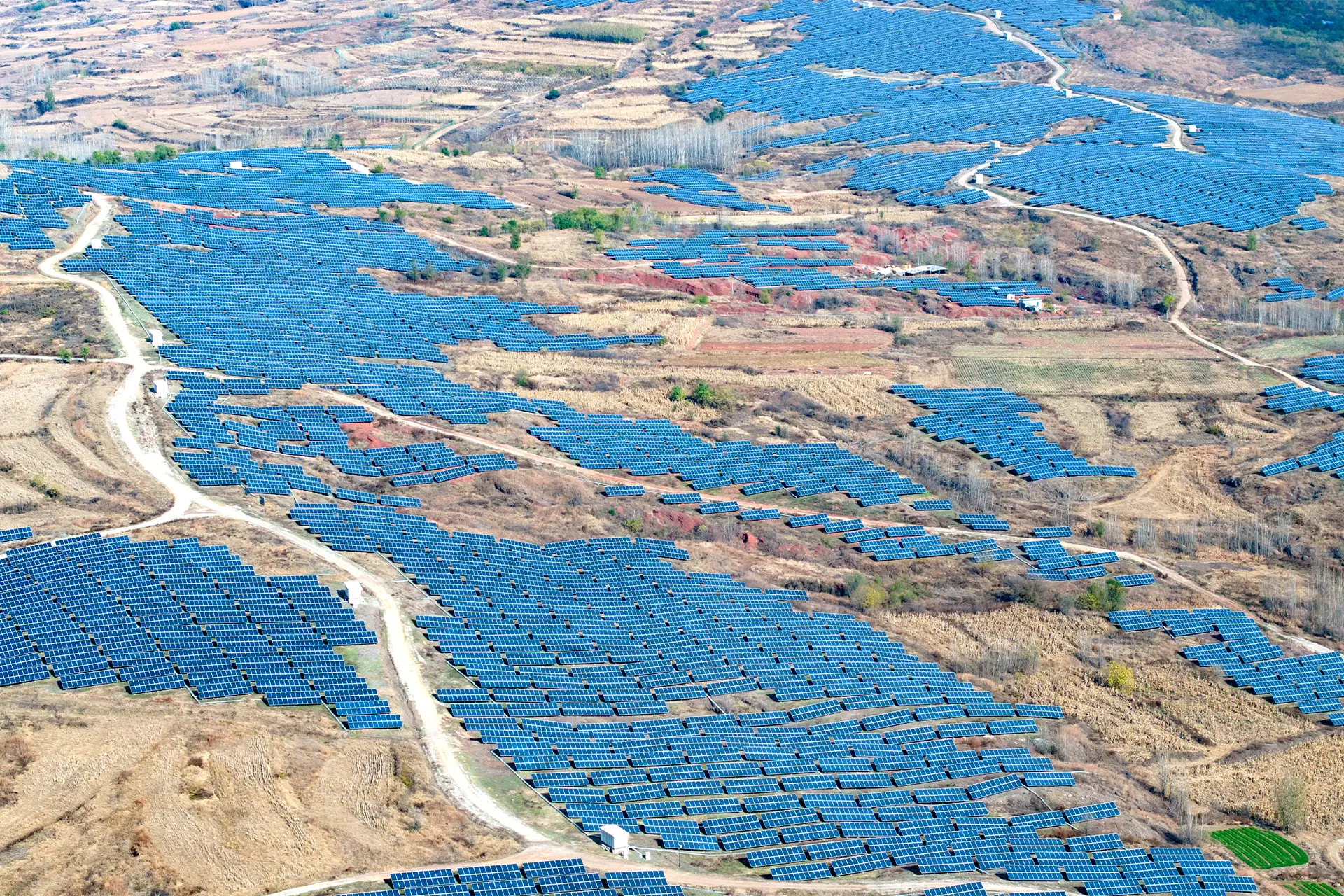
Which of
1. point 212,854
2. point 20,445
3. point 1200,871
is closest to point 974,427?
point 1200,871

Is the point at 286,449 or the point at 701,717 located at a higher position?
the point at 286,449

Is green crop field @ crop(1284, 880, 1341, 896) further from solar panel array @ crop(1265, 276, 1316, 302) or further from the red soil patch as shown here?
solar panel array @ crop(1265, 276, 1316, 302)

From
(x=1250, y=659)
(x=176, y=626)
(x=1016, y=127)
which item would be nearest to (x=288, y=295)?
(x=176, y=626)

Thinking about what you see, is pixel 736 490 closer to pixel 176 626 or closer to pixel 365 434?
pixel 365 434

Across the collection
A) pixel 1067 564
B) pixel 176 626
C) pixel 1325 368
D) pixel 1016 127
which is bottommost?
pixel 1067 564

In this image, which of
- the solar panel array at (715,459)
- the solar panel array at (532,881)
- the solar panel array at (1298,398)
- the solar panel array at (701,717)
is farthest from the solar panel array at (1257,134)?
the solar panel array at (532,881)

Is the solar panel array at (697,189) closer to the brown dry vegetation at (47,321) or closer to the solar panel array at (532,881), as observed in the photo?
the brown dry vegetation at (47,321)
